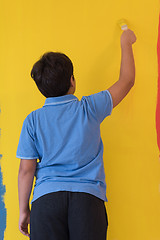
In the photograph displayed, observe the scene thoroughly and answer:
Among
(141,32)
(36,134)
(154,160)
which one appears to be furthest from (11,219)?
(141,32)

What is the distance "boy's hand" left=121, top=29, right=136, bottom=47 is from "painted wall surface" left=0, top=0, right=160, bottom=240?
0.05m

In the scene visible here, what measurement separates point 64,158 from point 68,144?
0.05 meters

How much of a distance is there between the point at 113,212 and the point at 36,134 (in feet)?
1.59

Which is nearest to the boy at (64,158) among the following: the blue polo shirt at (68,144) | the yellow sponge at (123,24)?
the blue polo shirt at (68,144)

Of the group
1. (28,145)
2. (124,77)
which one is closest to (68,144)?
(28,145)

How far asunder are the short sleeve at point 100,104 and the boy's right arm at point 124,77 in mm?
25

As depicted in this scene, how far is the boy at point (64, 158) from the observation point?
0.88m

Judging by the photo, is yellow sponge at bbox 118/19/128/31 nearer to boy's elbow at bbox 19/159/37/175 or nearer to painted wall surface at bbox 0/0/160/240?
painted wall surface at bbox 0/0/160/240

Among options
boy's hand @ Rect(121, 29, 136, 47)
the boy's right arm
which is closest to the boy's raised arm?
the boy's right arm

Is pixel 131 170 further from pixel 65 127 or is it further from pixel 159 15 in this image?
pixel 159 15

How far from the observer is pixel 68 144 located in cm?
94

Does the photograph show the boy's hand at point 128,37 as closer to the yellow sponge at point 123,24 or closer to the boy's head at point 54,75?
the yellow sponge at point 123,24

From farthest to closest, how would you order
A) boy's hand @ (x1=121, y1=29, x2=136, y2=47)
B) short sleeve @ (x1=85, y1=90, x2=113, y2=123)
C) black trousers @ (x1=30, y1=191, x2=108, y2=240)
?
boy's hand @ (x1=121, y1=29, x2=136, y2=47), short sleeve @ (x1=85, y1=90, x2=113, y2=123), black trousers @ (x1=30, y1=191, x2=108, y2=240)

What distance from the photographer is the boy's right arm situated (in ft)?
Answer: 3.29
